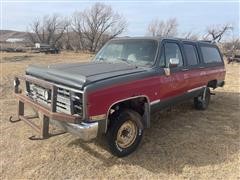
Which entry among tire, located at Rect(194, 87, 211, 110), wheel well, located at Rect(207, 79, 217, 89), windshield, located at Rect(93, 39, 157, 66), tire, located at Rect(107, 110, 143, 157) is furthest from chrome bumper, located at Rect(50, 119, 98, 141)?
wheel well, located at Rect(207, 79, 217, 89)

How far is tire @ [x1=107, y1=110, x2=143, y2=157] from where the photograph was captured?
14.0 feet

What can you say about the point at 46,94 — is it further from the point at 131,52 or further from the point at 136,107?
the point at 131,52

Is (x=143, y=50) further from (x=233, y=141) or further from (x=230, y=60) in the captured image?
(x=230, y=60)

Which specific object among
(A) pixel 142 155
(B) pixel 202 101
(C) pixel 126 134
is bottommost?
(A) pixel 142 155

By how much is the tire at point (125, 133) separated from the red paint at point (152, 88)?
35 centimetres

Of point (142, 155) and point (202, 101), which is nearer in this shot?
point (142, 155)

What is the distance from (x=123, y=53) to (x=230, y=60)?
22447 millimetres

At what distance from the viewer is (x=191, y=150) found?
4805 mm

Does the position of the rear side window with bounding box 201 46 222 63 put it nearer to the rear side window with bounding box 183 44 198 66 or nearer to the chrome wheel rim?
the rear side window with bounding box 183 44 198 66

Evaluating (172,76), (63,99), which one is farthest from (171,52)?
(63,99)

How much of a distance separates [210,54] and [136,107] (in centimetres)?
365

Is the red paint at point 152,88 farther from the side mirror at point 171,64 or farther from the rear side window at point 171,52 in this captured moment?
the rear side window at point 171,52

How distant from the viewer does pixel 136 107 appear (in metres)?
4.88

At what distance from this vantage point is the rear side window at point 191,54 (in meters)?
6.21
